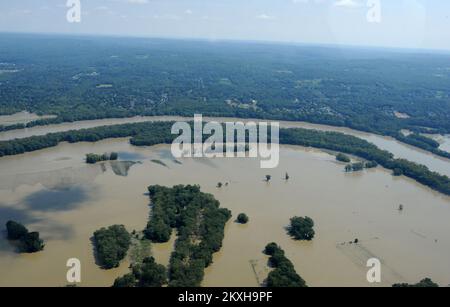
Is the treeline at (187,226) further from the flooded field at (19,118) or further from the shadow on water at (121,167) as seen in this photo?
the flooded field at (19,118)

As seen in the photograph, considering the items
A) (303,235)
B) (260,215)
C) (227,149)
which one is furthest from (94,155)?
(303,235)

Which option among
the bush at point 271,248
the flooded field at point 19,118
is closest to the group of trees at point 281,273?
the bush at point 271,248

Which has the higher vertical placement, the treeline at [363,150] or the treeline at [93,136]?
the treeline at [93,136]

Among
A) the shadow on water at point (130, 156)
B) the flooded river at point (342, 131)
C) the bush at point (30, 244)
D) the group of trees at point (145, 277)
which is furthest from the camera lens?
the flooded river at point (342, 131)

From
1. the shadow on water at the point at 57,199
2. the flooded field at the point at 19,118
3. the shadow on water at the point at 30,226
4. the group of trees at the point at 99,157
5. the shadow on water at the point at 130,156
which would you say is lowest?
the shadow on water at the point at 30,226

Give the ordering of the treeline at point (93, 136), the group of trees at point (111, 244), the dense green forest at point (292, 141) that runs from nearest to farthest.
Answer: the group of trees at point (111, 244)
the dense green forest at point (292, 141)
the treeline at point (93, 136)

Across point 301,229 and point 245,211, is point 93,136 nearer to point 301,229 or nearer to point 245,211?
point 245,211
